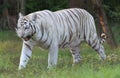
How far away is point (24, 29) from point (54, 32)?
81cm

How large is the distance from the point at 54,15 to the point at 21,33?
4.45 ft

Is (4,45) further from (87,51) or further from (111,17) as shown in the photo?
(111,17)

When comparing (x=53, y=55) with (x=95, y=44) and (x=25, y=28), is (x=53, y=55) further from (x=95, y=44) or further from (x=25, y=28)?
(x=95, y=44)

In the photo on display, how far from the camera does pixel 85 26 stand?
10688mm

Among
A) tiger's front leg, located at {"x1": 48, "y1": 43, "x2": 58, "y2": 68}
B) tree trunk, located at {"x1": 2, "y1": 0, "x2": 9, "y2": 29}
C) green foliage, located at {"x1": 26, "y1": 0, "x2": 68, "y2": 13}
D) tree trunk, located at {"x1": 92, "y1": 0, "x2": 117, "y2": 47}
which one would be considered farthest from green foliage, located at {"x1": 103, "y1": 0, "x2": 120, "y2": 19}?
tiger's front leg, located at {"x1": 48, "y1": 43, "x2": 58, "y2": 68}

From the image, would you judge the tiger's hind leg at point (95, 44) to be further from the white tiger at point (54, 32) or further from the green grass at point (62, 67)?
the green grass at point (62, 67)

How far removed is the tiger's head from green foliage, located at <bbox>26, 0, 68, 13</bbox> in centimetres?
1443

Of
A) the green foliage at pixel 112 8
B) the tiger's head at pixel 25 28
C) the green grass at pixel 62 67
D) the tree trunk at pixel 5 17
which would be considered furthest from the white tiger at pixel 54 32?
the green foliage at pixel 112 8

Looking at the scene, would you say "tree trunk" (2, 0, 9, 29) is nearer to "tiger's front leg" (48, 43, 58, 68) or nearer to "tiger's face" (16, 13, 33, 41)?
"tiger's front leg" (48, 43, 58, 68)

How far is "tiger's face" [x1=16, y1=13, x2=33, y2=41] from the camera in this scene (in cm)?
876

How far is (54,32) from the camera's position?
9.41 m

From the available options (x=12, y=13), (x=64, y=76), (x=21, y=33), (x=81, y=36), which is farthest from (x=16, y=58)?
(x=12, y=13)

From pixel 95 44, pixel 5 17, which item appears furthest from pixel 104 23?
pixel 5 17

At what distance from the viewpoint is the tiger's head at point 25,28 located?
345 inches
